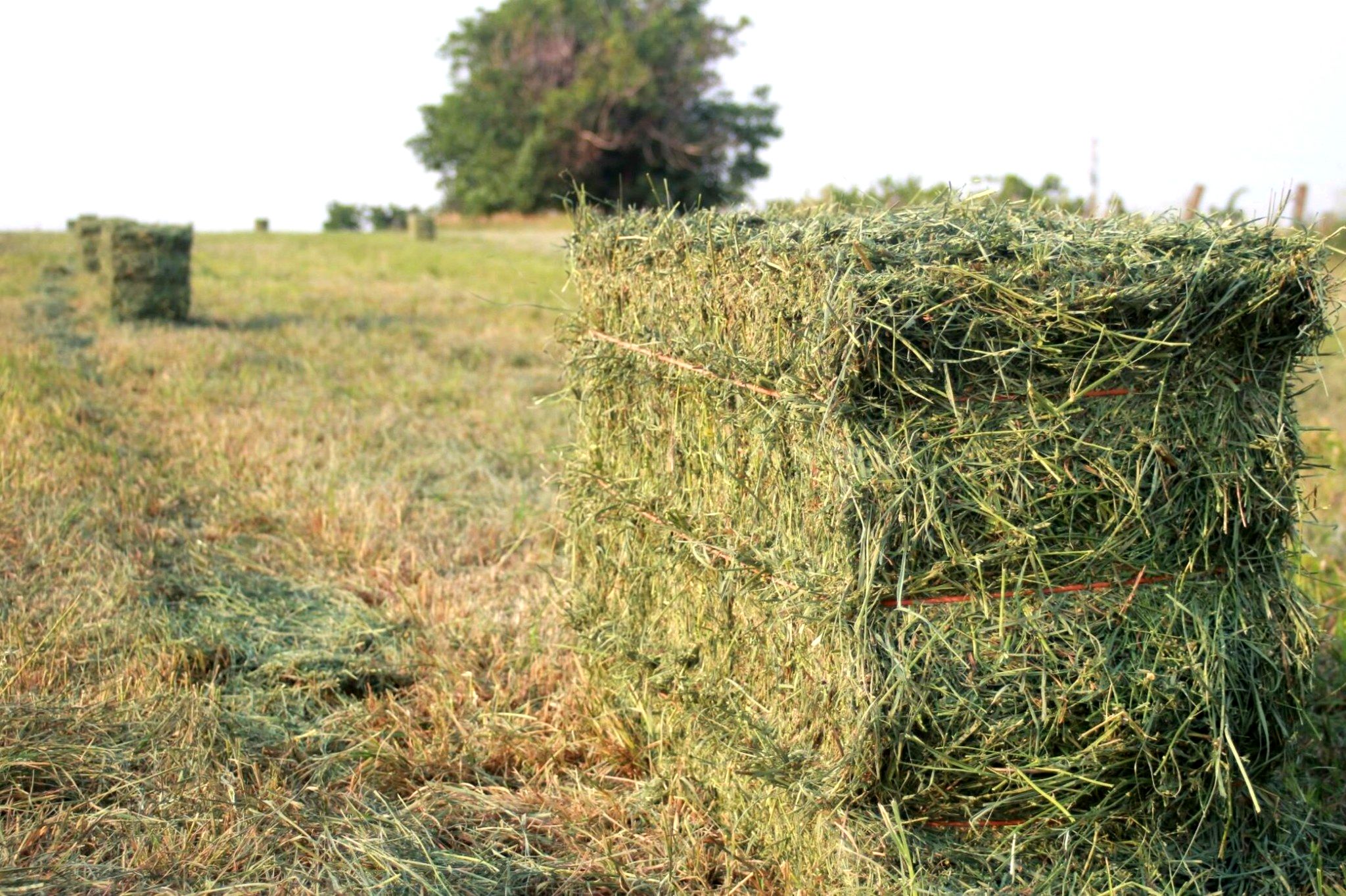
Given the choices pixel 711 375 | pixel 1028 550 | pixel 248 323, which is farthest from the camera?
pixel 248 323

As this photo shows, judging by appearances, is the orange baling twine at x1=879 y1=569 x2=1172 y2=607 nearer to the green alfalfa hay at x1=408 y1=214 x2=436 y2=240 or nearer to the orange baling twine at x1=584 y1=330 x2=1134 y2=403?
the orange baling twine at x1=584 y1=330 x2=1134 y2=403

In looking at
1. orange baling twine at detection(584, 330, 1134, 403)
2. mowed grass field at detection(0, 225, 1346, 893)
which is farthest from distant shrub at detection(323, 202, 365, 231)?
orange baling twine at detection(584, 330, 1134, 403)

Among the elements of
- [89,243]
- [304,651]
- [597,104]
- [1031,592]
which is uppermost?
[597,104]

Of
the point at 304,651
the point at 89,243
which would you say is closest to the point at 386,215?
the point at 89,243

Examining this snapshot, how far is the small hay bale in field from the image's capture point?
1941cm

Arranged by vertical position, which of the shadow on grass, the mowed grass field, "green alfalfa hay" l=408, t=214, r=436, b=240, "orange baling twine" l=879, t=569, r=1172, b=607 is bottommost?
the mowed grass field

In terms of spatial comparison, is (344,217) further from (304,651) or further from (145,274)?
(304,651)

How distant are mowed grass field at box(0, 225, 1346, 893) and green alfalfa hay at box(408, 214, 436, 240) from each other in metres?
26.2

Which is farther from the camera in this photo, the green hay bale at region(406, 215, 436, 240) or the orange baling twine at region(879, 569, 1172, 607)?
the green hay bale at region(406, 215, 436, 240)

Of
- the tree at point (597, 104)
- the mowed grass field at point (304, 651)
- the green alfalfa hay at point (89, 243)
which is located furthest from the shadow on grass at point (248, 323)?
the tree at point (597, 104)

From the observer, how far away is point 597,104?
4712cm

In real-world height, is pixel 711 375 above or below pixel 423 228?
below

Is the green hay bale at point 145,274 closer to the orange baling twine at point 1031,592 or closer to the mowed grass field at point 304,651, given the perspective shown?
the mowed grass field at point 304,651

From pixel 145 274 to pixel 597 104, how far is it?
34879mm
